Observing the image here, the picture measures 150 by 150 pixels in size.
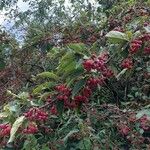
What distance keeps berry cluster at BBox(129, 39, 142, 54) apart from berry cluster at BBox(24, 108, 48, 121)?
0.50 metres

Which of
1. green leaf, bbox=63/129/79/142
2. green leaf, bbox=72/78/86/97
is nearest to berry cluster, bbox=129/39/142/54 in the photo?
green leaf, bbox=72/78/86/97

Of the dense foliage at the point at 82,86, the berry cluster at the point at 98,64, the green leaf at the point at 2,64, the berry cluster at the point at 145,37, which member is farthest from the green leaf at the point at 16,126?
the green leaf at the point at 2,64

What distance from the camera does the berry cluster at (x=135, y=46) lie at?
7.11ft

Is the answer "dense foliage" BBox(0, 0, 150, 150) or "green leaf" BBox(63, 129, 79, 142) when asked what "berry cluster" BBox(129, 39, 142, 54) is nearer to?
"dense foliage" BBox(0, 0, 150, 150)

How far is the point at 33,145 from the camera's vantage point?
10.8ft

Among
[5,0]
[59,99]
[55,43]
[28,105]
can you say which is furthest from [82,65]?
[5,0]

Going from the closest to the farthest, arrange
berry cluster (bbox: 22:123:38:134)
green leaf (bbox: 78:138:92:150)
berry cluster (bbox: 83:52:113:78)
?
berry cluster (bbox: 83:52:113:78) < berry cluster (bbox: 22:123:38:134) < green leaf (bbox: 78:138:92:150)

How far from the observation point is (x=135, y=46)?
7.11 feet

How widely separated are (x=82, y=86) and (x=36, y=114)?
0.25 meters

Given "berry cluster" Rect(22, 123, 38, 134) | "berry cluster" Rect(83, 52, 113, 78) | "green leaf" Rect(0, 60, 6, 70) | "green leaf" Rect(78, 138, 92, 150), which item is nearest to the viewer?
"berry cluster" Rect(83, 52, 113, 78)

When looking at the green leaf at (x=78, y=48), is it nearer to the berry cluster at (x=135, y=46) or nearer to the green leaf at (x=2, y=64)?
the berry cluster at (x=135, y=46)

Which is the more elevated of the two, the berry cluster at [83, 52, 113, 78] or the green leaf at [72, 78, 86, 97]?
the berry cluster at [83, 52, 113, 78]

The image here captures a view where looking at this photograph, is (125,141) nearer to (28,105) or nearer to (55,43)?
(55,43)

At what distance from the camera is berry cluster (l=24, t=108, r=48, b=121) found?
2137mm
